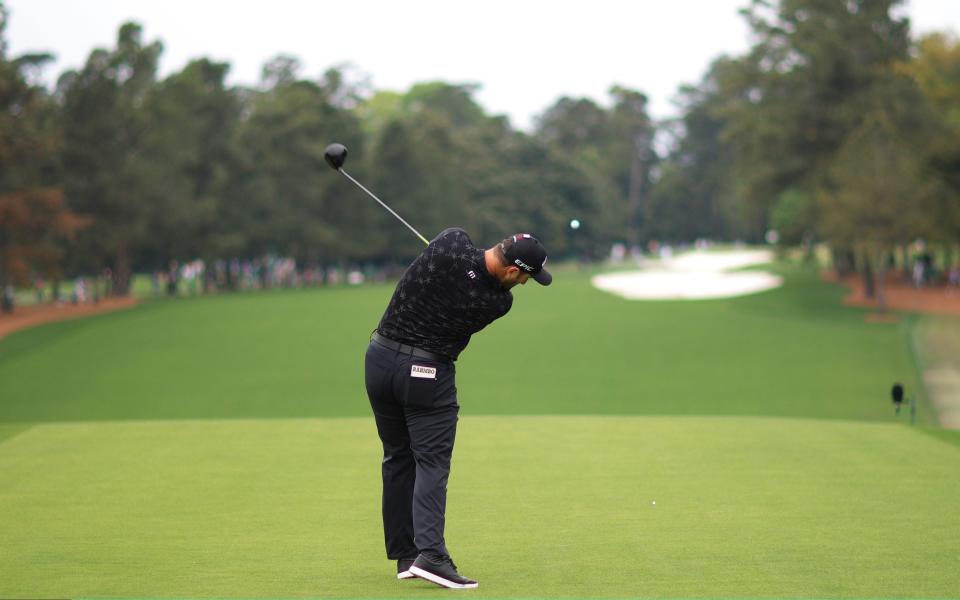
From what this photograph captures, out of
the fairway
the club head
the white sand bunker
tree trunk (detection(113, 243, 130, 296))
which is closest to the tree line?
tree trunk (detection(113, 243, 130, 296))

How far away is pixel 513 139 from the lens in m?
112

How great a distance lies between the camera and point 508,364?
112 ft

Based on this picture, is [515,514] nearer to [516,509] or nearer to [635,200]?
[516,509]

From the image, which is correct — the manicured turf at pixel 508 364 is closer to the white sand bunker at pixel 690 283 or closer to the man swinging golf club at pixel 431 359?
the white sand bunker at pixel 690 283

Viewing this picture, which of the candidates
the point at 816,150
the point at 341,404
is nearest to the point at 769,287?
the point at 816,150

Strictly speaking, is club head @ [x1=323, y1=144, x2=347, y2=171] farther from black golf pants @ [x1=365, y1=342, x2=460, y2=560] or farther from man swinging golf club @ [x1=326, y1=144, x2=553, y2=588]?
black golf pants @ [x1=365, y1=342, x2=460, y2=560]

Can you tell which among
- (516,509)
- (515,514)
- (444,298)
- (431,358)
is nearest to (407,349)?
(431,358)

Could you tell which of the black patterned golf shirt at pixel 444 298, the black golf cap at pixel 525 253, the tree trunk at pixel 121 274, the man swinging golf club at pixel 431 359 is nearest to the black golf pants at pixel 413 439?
the man swinging golf club at pixel 431 359

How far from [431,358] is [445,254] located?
586mm

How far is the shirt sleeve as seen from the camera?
6.78m

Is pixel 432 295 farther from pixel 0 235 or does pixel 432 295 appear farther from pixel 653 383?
pixel 0 235

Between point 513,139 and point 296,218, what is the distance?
133 feet

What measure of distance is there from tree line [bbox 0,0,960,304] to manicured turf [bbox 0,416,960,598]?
28.5 meters

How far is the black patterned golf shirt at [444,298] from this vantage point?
680cm
